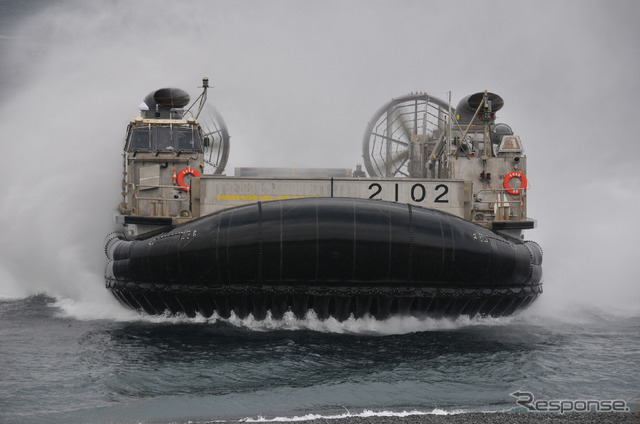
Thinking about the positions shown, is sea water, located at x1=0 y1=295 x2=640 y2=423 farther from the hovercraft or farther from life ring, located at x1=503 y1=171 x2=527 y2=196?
life ring, located at x1=503 y1=171 x2=527 y2=196

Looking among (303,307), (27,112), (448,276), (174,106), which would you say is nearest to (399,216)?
(448,276)

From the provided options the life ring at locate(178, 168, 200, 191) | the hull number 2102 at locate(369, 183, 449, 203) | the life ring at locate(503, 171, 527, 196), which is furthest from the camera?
the life ring at locate(503, 171, 527, 196)

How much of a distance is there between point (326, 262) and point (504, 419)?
12.3 feet

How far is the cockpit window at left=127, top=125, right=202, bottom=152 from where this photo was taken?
44.2ft

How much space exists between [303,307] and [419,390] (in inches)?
110

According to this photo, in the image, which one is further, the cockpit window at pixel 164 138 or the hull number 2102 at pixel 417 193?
the cockpit window at pixel 164 138

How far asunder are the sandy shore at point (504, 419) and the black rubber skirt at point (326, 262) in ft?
10.7

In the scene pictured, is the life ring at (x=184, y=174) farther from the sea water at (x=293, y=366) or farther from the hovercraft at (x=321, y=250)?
the sea water at (x=293, y=366)

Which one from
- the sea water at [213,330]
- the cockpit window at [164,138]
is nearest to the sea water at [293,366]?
the sea water at [213,330]

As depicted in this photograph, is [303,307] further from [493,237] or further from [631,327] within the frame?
[631,327]

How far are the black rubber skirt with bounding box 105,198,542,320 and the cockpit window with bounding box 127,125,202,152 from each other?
2924 millimetres

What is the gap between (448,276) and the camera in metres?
10.5

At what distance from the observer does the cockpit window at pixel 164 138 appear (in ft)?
44.2

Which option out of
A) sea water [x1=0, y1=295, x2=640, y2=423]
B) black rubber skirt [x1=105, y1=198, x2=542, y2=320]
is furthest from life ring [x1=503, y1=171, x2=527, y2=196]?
black rubber skirt [x1=105, y1=198, x2=542, y2=320]
